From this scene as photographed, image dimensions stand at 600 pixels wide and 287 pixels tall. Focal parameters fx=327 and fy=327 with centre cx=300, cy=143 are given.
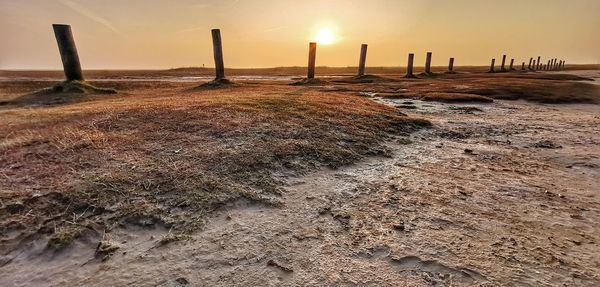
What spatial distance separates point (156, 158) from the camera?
4.12 m

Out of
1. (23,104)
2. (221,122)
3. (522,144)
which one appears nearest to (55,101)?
(23,104)

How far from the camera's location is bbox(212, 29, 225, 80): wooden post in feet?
52.7

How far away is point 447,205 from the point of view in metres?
3.36

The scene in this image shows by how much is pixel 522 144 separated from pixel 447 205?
12.5ft

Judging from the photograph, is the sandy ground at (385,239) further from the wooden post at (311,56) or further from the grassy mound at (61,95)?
the wooden post at (311,56)

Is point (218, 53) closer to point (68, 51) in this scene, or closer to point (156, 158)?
point (68, 51)

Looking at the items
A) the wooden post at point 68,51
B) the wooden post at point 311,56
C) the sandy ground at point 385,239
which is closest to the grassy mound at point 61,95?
the wooden post at point 68,51

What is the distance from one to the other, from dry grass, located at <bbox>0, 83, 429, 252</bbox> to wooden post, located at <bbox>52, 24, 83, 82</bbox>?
718 centimetres

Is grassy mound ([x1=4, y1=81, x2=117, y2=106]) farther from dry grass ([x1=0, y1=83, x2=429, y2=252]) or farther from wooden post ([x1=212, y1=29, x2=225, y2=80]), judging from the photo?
wooden post ([x1=212, y1=29, x2=225, y2=80])

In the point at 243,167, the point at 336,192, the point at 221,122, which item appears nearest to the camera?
the point at 336,192

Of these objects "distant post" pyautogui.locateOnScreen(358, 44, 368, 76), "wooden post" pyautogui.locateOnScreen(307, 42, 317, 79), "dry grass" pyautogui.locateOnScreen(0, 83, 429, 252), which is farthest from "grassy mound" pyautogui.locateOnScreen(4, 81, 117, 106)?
"distant post" pyautogui.locateOnScreen(358, 44, 368, 76)

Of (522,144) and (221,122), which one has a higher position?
(221,122)

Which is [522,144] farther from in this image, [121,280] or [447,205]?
[121,280]

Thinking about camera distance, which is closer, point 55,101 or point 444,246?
point 444,246
